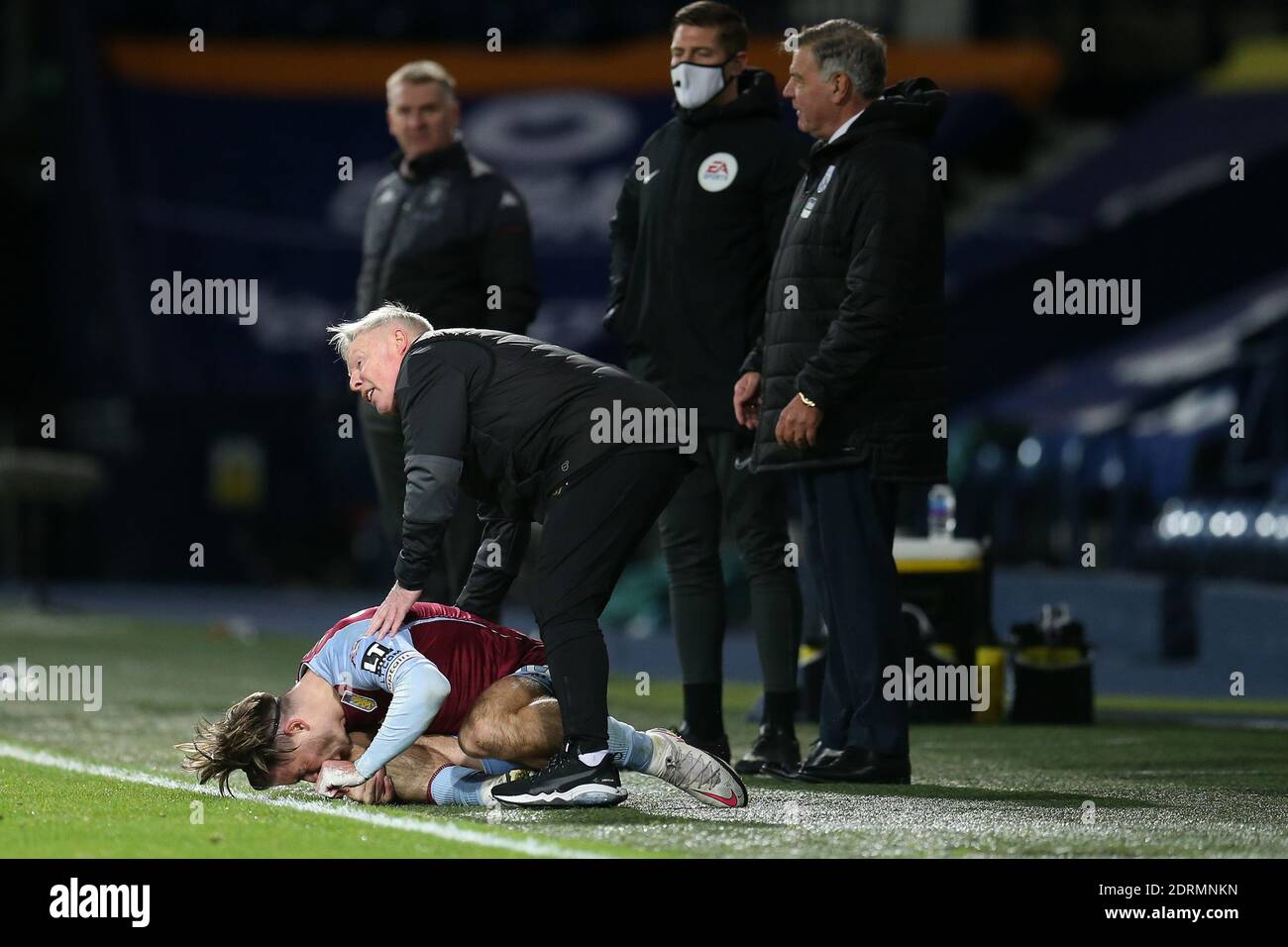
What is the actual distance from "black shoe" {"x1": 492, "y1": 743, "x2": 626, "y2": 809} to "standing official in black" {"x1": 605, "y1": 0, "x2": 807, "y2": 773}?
1172 millimetres

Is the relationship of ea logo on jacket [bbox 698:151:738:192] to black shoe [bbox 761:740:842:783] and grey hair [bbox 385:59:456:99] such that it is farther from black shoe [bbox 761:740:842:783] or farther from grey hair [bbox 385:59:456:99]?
black shoe [bbox 761:740:842:783]

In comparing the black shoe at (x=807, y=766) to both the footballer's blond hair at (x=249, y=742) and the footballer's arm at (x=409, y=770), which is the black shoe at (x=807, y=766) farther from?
the footballer's blond hair at (x=249, y=742)

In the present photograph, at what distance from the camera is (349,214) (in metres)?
20.4

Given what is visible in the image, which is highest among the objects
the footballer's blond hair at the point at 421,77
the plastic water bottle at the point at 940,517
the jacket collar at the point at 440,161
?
the footballer's blond hair at the point at 421,77

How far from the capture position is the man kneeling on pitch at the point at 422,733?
5.52 meters

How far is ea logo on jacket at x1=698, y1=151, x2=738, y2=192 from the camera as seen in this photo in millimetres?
6750

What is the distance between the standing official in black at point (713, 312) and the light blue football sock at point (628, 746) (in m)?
1.04

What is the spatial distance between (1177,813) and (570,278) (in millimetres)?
14544

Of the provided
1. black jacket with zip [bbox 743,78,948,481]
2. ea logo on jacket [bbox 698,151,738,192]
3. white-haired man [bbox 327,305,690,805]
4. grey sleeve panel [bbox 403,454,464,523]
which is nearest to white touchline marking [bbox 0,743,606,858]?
white-haired man [bbox 327,305,690,805]

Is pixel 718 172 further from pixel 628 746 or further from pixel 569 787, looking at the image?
pixel 569 787

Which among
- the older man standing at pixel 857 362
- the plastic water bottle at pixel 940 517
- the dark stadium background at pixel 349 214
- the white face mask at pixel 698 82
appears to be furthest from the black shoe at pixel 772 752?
the dark stadium background at pixel 349 214

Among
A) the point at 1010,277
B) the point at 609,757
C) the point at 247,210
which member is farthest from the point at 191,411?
the point at 609,757
